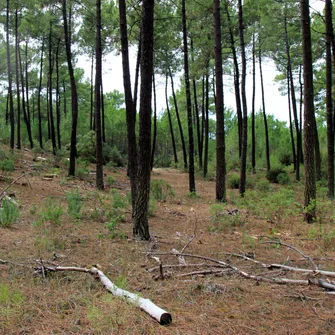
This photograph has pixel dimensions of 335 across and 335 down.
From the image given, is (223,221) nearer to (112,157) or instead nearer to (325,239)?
(325,239)

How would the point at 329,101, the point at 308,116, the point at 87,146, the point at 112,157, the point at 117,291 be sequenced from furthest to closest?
the point at 112,157 → the point at 87,146 → the point at 329,101 → the point at 308,116 → the point at 117,291

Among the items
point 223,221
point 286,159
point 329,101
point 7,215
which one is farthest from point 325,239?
point 286,159

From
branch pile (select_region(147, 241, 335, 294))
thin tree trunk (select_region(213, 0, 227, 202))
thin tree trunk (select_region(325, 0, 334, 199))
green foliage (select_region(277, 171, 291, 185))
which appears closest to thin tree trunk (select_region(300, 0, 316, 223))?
thin tree trunk (select_region(213, 0, 227, 202))

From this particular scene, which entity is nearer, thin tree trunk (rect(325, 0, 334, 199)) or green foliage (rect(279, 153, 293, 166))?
thin tree trunk (rect(325, 0, 334, 199))

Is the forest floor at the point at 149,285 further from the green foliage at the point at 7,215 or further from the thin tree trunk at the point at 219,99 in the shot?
the thin tree trunk at the point at 219,99

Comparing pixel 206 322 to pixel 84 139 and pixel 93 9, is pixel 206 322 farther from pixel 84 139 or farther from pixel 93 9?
pixel 84 139

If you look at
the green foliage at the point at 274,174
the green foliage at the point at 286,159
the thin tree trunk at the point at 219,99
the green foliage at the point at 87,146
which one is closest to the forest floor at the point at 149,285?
the thin tree trunk at the point at 219,99

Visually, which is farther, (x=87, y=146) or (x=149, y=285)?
(x=87, y=146)

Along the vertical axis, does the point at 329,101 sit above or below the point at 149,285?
above

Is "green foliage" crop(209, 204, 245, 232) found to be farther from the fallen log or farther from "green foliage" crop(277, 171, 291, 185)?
"green foliage" crop(277, 171, 291, 185)

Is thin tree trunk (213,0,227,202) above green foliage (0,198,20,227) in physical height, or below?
above

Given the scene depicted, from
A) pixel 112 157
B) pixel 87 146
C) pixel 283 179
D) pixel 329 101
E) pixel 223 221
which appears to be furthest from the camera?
pixel 112 157

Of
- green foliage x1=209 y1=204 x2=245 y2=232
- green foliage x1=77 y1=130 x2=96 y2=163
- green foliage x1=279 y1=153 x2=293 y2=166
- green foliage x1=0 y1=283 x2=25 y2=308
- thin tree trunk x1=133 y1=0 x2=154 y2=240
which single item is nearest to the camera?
green foliage x1=0 y1=283 x2=25 y2=308

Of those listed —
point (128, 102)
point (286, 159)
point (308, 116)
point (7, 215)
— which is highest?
point (128, 102)
